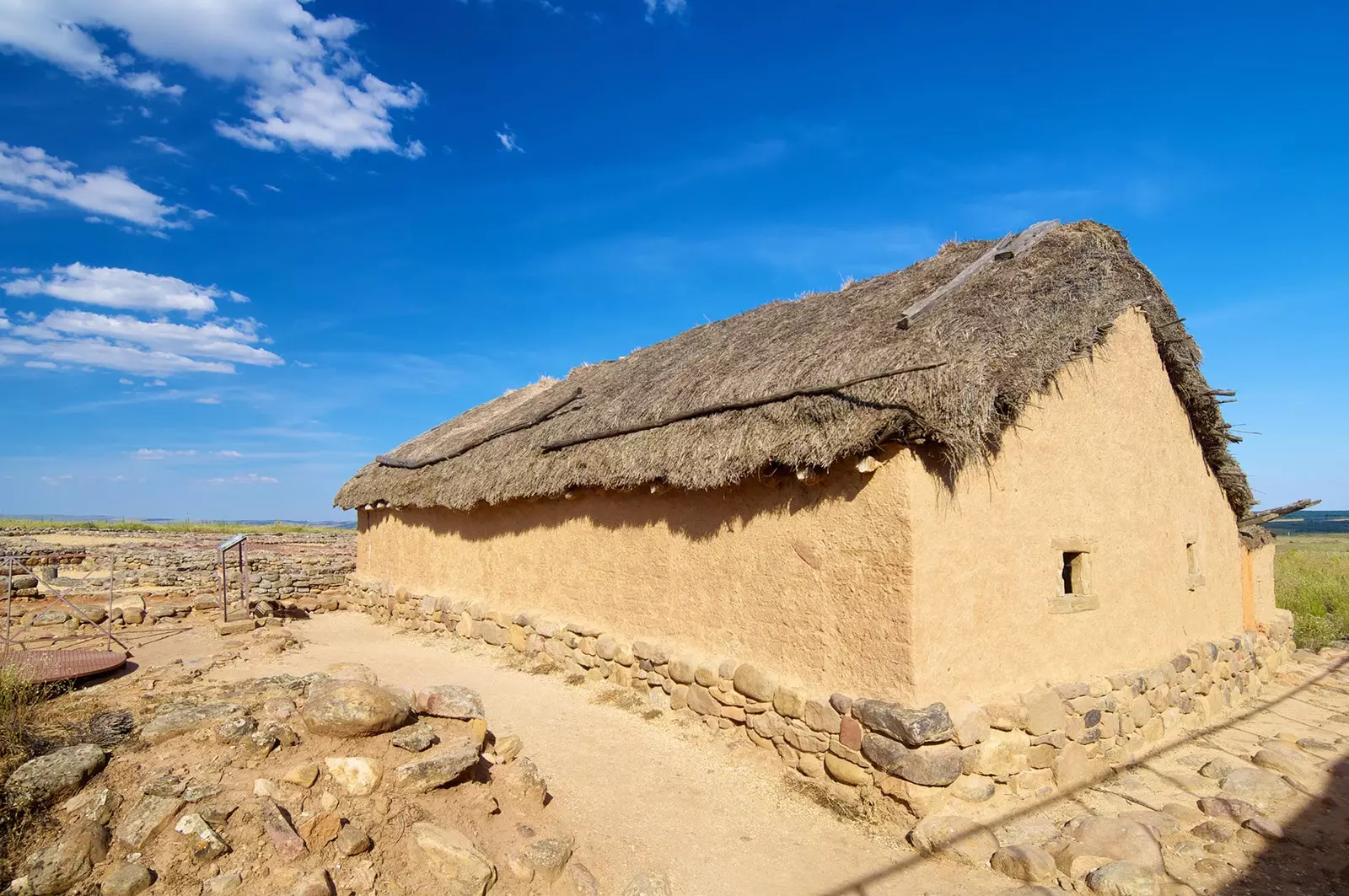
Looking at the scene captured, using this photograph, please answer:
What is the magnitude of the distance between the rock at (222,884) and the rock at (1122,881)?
4.48m

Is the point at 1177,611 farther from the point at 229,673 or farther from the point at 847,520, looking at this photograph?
the point at 229,673

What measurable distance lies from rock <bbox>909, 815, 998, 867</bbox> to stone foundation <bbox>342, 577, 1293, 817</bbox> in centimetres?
14

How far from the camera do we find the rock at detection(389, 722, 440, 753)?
4566mm

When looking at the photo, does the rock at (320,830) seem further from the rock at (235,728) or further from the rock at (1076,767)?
the rock at (1076,767)

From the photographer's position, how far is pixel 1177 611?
734cm

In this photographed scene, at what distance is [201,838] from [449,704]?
6.04 ft

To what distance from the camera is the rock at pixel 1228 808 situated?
200 inches

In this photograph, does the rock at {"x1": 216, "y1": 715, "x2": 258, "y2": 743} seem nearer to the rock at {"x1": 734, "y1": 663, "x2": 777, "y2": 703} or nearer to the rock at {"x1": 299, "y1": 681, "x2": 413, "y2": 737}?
the rock at {"x1": 299, "y1": 681, "x2": 413, "y2": 737}

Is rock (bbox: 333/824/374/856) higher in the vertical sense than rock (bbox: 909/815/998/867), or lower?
higher

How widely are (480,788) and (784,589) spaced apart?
268 centimetres

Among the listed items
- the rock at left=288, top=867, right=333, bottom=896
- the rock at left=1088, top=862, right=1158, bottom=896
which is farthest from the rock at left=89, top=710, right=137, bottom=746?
the rock at left=1088, top=862, right=1158, bottom=896

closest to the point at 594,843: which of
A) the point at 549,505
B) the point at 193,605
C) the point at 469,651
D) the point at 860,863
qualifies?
the point at 860,863

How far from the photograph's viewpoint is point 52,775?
147 inches

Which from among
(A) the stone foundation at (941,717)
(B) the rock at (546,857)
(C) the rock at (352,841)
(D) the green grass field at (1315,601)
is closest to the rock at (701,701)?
(A) the stone foundation at (941,717)
